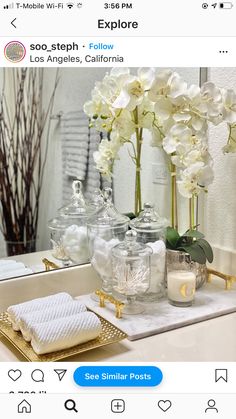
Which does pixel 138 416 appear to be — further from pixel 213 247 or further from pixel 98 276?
pixel 213 247

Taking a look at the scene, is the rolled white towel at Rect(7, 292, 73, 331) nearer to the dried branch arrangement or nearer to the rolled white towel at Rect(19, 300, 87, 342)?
the rolled white towel at Rect(19, 300, 87, 342)

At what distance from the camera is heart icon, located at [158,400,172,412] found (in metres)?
0.59

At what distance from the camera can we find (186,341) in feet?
2.41

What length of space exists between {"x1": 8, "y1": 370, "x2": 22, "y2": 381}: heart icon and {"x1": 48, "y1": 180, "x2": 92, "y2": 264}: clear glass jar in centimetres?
33

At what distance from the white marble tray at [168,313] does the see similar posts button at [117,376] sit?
0.13 metres

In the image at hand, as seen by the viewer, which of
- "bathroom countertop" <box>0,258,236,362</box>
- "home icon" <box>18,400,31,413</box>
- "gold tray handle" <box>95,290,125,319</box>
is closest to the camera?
"home icon" <box>18,400,31,413</box>

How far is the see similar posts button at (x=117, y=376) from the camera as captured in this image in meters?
0.60

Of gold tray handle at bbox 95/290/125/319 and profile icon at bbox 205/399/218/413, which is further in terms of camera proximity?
gold tray handle at bbox 95/290/125/319

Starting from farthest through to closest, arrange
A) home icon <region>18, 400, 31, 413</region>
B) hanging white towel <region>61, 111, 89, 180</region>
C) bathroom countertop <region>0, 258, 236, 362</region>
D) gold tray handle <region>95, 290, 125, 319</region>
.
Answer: hanging white towel <region>61, 111, 89, 180</region> → gold tray handle <region>95, 290, 125, 319</region> → bathroom countertop <region>0, 258, 236, 362</region> → home icon <region>18, 400, 31, 413</region>

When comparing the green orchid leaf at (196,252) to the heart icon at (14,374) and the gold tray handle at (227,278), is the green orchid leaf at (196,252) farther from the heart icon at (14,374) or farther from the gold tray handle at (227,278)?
the heart icon at (14,374)

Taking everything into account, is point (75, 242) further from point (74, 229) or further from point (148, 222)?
point (148, 222)

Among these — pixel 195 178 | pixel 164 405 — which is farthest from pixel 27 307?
pixel 195 178

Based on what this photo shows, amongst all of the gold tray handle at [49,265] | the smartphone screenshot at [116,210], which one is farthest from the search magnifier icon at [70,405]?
the gold tray handle at [49,265]
